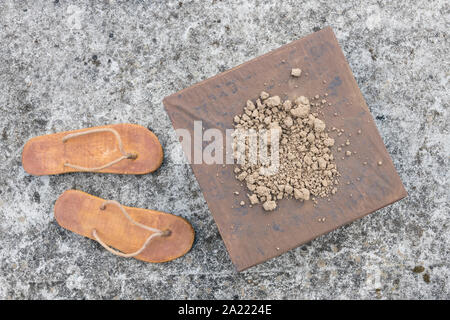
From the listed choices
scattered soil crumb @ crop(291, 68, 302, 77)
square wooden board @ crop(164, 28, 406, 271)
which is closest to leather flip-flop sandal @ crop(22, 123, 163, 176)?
square wooden board @ crop(164, 28, 406, 271)

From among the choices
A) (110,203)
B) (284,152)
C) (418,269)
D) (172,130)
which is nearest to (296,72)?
(284,152)

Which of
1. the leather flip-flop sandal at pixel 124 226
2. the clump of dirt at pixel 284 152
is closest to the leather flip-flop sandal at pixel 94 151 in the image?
the leather flip-flop sandal at pixel 124 226

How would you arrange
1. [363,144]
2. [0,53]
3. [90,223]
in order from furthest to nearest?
[0,53], [90,223], [363,144]

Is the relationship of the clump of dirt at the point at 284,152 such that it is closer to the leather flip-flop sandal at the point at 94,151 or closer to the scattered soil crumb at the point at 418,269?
the leather flip-flop sandal at the point at 94,151

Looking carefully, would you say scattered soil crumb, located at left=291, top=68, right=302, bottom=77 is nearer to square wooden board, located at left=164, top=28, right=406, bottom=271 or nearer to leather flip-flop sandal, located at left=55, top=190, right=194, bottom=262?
square wooden board, located at left=164, top=28, right=406, bottom=271

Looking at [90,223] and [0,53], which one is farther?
[0,53]

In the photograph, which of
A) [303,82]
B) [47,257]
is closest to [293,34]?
[303,82]

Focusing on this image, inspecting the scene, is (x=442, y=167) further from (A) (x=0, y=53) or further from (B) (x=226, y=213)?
(A) (x=0, y=53)

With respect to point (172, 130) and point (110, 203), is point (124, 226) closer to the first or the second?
point (110, 203)
